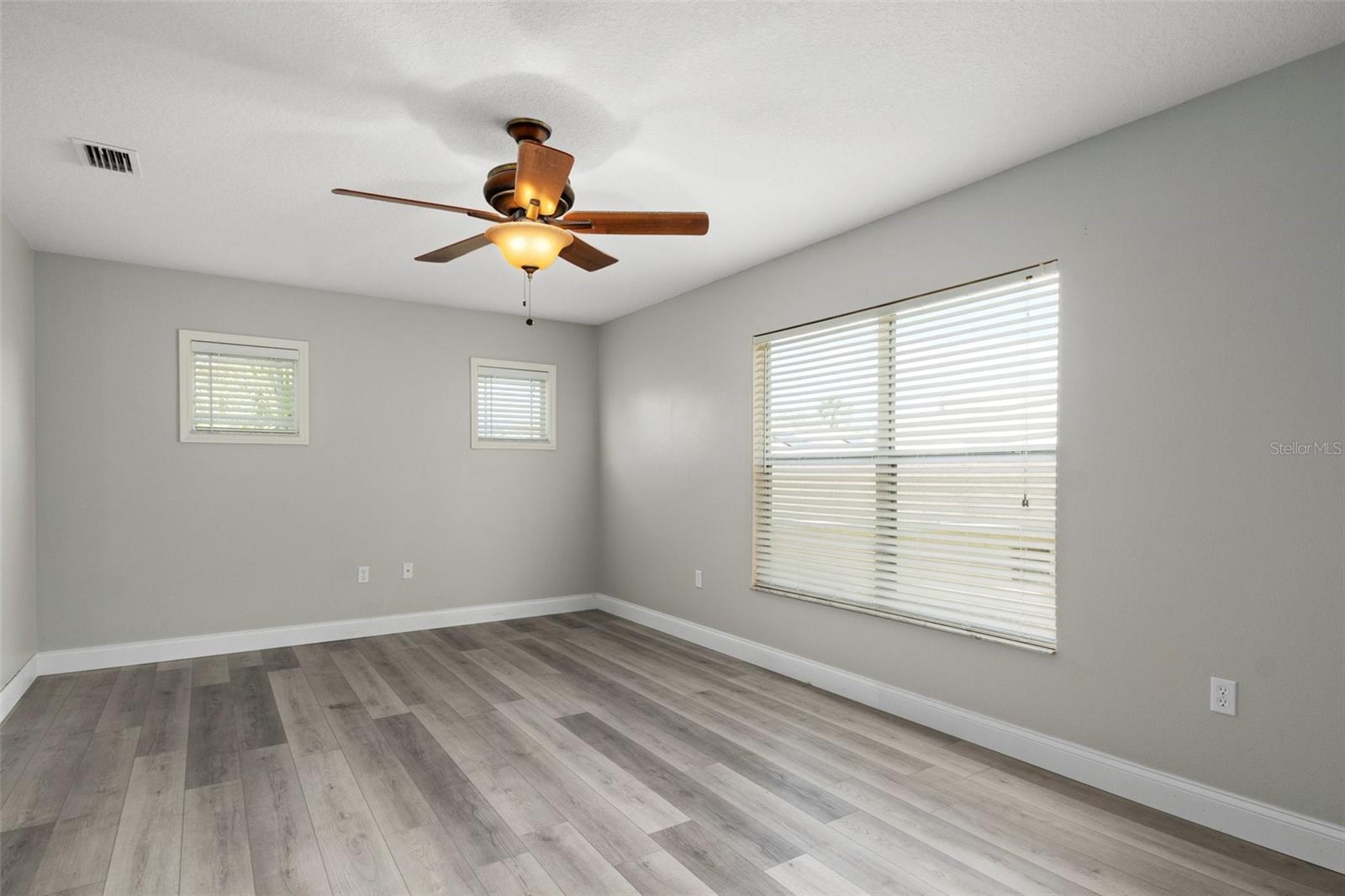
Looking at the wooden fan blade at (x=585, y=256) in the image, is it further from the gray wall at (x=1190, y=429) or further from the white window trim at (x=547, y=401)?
the white window trim at (x=547, y=401)

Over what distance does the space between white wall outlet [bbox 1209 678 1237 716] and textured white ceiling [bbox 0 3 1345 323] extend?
2.06 meters

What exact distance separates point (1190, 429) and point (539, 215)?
2501 mm

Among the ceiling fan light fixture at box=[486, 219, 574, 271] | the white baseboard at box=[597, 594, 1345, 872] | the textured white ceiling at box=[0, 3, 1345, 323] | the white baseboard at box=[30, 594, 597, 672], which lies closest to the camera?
the textured white ceiling at box=[0, 3, 1345, 323]

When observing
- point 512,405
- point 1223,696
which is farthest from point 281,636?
point 1223,696

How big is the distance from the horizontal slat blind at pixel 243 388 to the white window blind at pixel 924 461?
3446mm

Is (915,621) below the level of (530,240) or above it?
below

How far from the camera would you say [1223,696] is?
93.3 inches

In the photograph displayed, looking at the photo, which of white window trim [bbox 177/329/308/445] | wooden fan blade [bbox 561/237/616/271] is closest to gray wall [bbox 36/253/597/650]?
white window trim [bbox 177/329/308/445]

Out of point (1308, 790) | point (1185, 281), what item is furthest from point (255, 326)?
point (1308, 790)

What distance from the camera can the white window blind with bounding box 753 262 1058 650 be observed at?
300cm

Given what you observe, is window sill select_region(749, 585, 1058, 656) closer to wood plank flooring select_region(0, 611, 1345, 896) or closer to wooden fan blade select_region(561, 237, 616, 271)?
wood plank flooring select_region(0, 611, 1345, 896)

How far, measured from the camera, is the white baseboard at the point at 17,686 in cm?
350

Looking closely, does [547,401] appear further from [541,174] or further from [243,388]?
[541,174]

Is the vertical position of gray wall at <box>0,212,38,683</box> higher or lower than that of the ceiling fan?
lower
